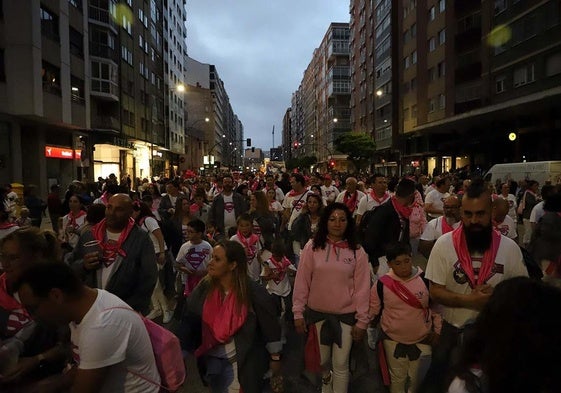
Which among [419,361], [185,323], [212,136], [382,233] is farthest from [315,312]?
[212,136]

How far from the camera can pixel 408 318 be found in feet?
12.5

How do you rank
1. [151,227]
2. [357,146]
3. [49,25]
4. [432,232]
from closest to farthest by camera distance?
[432,232]
[151,227]
[49,25]
[357,146]

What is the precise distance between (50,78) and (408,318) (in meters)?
27.0

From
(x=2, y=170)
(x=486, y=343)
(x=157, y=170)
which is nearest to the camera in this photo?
(x=486, y=343)

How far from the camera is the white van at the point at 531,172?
56.6 feet

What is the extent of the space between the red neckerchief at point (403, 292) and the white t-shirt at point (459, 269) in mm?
527

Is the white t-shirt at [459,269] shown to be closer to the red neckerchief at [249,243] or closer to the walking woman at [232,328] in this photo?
the walking woman at [232,328]

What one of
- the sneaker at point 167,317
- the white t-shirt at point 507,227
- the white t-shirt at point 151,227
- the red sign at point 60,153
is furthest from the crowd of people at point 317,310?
the red sign at point 60,153

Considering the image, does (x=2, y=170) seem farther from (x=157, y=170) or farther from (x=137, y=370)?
(x=157, y=170)

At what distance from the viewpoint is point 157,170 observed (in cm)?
5800

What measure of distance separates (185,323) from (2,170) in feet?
75.8

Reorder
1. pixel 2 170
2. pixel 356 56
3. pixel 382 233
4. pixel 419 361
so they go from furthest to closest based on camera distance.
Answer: pixel 356 56
pixel 2 170
pixel 382 233
pixel 419 361

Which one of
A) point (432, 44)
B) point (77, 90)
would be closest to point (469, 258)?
point (77, 90)

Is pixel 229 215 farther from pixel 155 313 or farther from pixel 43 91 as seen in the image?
pixel 43 91
